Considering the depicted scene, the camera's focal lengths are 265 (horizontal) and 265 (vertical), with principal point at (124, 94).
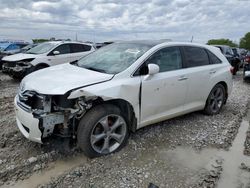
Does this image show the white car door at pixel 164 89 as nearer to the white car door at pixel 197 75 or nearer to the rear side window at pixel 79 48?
the white car door at pixel 197 75

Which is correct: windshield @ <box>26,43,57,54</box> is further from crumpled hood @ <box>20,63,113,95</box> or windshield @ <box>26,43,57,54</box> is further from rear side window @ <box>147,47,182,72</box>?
rear side window @ <box>147,47,182,72</box>

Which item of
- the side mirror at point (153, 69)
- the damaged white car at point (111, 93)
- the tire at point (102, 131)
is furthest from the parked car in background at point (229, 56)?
the tire at point (102, 131)

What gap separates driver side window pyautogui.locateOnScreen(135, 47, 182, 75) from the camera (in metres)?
4.20

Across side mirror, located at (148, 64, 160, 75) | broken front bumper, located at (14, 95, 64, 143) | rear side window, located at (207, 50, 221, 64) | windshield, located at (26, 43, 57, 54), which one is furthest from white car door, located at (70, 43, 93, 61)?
broken front bumper, located at (14, 95, 64, 143)

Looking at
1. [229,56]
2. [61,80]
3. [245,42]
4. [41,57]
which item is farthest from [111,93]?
[245,42]

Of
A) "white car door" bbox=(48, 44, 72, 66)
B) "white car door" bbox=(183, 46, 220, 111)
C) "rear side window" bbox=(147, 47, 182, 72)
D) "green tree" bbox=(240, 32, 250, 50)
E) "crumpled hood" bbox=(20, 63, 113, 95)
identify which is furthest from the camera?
"green tree" bbox=(240, 32, 250, 50)

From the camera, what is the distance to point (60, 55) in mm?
10680

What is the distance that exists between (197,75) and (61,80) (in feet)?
8.87

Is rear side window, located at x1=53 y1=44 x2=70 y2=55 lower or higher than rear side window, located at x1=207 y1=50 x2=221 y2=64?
lower

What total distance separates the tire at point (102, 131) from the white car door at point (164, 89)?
1.50 ft

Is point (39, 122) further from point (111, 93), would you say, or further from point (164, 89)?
point (164, 89)

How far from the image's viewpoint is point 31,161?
11.8 feet

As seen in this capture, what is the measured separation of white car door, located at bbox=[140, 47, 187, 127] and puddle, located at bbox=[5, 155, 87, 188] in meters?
1.18

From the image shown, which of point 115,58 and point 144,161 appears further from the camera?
point 115,58
